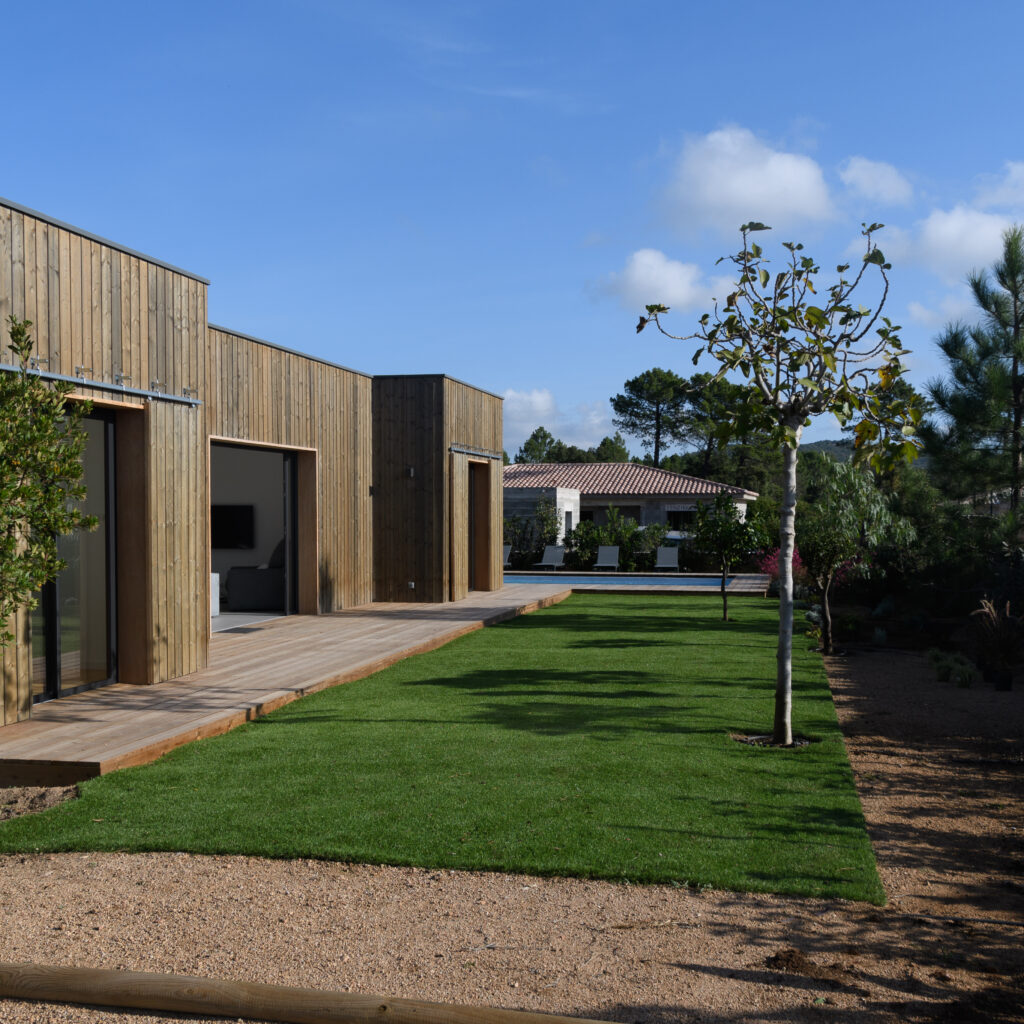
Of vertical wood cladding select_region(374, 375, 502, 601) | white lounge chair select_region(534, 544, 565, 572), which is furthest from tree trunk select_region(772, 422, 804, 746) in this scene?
white lounge chair select_region(534, 544, 565, 572)

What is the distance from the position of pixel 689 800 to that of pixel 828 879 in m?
1.16

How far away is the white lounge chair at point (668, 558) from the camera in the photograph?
26.3m

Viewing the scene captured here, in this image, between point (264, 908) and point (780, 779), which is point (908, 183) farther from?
point (264, 908)

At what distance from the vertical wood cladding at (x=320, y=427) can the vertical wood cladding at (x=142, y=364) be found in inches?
110

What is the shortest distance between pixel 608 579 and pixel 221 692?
1781cm

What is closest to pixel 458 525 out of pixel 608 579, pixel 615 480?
pixel 608 579

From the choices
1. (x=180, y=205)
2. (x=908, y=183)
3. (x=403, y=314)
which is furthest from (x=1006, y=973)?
(x=403, y=314)

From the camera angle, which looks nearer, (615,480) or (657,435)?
(615,480)

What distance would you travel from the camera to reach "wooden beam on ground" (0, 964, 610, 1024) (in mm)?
2758

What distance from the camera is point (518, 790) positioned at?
5363 mm

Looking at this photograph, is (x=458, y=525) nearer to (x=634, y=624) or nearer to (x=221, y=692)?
(x=634, y=624)

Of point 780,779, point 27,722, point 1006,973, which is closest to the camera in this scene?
point 1006,973

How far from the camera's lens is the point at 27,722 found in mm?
6770

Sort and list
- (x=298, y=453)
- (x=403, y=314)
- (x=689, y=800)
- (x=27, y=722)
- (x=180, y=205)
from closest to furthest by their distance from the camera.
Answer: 1. (x=689, y=800)
2. (x=27, y=722)
3. (x=180, y=205)
4. (x=298, y=453)
5. (x=403, y=314)
